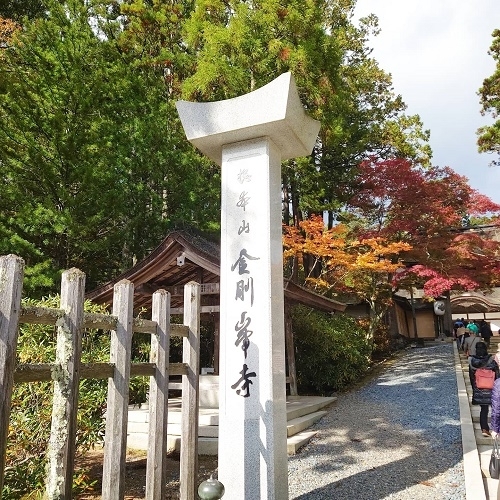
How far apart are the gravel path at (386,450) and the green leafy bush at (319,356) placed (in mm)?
759

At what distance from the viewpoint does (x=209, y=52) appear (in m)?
11.8

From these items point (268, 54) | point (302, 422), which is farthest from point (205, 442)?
point (268, 54)

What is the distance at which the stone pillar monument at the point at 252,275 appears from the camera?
4.34 m

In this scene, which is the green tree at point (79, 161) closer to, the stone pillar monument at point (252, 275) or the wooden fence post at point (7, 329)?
the stone pillar monument at point (252, 275)

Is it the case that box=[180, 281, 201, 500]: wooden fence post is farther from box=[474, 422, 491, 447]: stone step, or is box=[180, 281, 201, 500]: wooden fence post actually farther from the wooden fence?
box=[474, 422, 491, 447]: stone step

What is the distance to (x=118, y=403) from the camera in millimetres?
3406

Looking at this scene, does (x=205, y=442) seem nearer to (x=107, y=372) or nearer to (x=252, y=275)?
(x=252, y=275)

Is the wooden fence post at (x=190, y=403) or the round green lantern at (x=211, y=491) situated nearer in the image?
the round green lantern at (x=211, y=491)

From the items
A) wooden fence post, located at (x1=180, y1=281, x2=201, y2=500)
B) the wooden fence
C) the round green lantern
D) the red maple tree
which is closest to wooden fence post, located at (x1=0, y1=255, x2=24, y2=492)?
the wooden fence

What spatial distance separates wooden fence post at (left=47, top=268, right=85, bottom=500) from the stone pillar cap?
8.67ft

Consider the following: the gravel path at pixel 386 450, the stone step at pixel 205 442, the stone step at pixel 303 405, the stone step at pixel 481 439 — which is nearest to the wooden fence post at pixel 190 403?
the gravel path at pixel 386 450

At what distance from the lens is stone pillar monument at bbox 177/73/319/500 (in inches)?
171

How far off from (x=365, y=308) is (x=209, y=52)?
1326cm

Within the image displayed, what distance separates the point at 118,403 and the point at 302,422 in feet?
16.7
